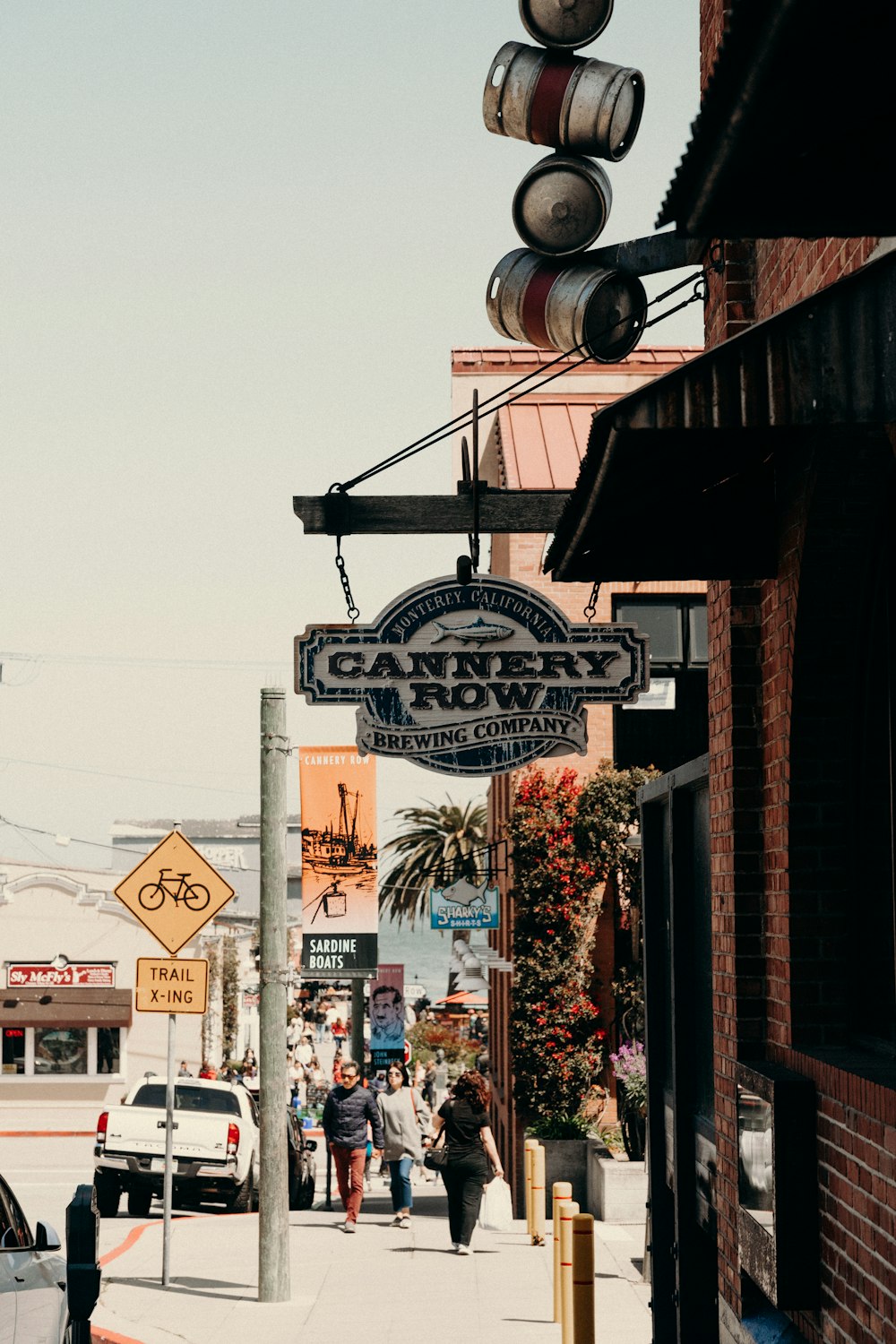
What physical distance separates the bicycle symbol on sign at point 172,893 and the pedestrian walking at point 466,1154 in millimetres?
3209

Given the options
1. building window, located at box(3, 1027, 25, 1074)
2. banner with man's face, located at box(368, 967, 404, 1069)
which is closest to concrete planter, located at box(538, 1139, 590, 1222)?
banner with man's face, located at box(368, 967, 404, 1069)

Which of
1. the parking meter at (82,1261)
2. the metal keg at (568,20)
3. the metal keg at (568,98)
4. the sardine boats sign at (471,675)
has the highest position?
the metal keg at (568,20)

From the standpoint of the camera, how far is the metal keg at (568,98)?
7.79m

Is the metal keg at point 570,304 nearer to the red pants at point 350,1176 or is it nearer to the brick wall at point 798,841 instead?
the brick wall at point 798,841

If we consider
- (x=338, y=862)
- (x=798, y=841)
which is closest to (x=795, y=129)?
(x=798, y=841)

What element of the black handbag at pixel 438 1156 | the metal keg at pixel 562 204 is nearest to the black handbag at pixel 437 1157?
the black handbag at pixel 438 1156

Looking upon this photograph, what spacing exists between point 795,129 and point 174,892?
11.5 m

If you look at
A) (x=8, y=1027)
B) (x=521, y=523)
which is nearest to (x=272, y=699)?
(x=521, y=523)

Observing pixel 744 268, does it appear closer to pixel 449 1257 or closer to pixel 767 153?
pixel 767 153

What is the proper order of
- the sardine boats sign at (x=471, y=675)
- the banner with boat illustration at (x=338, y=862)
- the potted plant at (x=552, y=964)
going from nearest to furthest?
the sardine boats sign at (x=471, y=675)
the potted plant at (x=552, y=964)
the banner with boat illustration at (x=338, y=862)

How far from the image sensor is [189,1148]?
827 inches

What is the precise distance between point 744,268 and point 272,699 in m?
7.53

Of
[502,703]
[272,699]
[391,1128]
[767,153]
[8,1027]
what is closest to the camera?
[767,153]

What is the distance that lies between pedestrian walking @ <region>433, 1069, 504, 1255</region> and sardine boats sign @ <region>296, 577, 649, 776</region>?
723 cm
